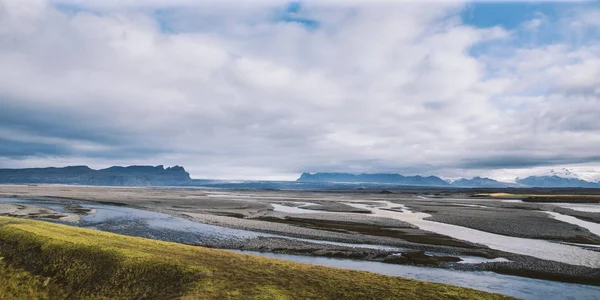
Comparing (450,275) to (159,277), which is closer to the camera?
(159,277)

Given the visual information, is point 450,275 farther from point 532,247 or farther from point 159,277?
point 159,277

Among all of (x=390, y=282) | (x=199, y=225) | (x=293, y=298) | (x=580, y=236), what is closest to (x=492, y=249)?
(x=580, y=236)

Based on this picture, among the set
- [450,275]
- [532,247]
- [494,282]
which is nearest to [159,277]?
[450,275]

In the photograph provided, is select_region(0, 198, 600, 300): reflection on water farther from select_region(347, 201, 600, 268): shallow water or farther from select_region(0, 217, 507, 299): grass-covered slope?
select_region(0, 217, 507, 299): grass-covered slope

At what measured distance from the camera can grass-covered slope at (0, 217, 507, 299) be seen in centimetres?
1590

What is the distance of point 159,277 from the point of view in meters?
17.3

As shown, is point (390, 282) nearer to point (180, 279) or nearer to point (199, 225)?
point (180, 279)

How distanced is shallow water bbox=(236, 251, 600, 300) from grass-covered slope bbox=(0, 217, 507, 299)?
836 centimetres

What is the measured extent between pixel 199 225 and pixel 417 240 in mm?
34231

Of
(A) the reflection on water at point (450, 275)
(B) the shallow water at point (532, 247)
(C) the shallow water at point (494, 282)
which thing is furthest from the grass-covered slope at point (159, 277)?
(B) the shallow water at point (532, 247)

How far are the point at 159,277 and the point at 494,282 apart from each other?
78.1ft

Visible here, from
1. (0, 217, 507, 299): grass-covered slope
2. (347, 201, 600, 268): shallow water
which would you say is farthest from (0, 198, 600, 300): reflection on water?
(0, 217, 507, 299): grass-covered slope

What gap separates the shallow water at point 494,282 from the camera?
22.6 metres

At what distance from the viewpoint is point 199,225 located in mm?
55312
